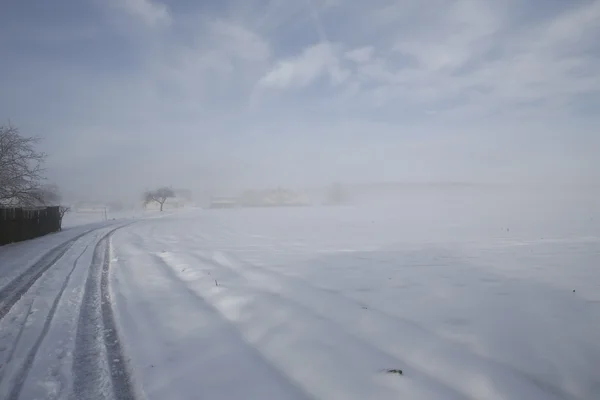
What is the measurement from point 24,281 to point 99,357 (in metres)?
5.72

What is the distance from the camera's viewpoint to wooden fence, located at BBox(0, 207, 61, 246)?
1509 centimetres

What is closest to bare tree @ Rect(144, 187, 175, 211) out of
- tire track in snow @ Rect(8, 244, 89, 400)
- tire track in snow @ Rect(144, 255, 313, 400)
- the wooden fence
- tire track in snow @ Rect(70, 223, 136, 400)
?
the wooden fence

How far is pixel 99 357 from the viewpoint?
3773 mm

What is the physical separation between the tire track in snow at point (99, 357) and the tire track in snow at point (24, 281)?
4.15 ft

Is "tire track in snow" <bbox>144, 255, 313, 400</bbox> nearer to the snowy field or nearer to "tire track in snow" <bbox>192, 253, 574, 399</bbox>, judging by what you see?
the snowy field

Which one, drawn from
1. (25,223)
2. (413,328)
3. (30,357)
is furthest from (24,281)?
(25,223)

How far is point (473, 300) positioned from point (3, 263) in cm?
1368

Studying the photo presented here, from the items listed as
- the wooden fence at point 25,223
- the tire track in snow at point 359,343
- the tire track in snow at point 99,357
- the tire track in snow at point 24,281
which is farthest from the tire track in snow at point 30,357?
the wooden fence at point 25,223

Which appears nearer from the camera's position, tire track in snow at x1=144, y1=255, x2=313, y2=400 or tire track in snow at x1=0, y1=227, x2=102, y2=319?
tire track in snow at x1=144, y1=255, x2=313, y2=400

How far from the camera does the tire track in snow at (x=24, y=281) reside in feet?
19.4

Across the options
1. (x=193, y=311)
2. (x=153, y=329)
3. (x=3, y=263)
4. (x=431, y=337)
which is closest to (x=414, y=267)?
(x=431, y=337)

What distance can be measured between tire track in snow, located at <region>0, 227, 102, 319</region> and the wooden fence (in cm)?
595

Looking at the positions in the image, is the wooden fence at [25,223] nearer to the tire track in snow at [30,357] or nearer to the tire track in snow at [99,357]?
the tire track in snow at [30,357]

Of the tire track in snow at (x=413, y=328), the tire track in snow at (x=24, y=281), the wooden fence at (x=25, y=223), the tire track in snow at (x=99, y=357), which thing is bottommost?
the tire track in snow at (x=413, y=328)
